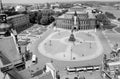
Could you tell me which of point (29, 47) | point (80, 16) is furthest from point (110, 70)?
point (80, 16)

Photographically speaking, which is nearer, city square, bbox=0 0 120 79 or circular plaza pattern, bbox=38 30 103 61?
city square, bbox=0 0 120 79

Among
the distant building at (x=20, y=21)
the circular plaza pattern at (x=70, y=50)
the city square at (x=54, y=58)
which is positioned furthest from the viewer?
the distant building at (x=20, y=21)

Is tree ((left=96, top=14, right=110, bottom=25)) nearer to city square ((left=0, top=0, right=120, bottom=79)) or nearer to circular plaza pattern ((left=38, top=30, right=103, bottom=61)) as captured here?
city square ((left=0, top=0, right=120, bottom=79))

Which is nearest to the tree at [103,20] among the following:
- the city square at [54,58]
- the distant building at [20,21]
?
the city square at [54,58]

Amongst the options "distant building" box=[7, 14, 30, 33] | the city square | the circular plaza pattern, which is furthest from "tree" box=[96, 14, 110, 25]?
"distant building" box=[7, 14, 30, 33]

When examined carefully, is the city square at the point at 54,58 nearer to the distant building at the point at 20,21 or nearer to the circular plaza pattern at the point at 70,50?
the circular plaza pattern at the point at 70,50

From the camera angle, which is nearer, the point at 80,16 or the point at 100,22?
the point at 80,16

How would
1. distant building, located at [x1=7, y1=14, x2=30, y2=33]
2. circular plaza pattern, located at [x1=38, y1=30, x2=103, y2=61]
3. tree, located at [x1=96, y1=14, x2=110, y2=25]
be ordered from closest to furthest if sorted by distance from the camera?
circular plaza pattern, located at [x1=38, y1=30, x2=103, y2=61] → distant building, located at [x1=7, y1=14, x2=30, y2=33] → tree, located at [x1=96, y1=14, x2=110, y2=25]

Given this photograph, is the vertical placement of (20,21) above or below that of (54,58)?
above

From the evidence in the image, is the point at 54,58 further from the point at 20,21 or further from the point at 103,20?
the point at 103,20

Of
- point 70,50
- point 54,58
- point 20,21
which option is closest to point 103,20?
point 70,50

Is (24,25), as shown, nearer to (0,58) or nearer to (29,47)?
(29,47)
